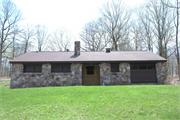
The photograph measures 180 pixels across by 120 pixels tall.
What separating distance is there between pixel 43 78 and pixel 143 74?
1034 cm

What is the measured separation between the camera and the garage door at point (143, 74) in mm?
13447

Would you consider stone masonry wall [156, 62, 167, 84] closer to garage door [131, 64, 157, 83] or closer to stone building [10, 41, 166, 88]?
stone building [10, 41, 166, 88]

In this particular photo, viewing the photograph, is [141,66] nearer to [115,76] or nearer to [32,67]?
[115,76]

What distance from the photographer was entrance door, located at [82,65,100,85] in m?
14.4

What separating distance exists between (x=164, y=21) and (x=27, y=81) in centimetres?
2178

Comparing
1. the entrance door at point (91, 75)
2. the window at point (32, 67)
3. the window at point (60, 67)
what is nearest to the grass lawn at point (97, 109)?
the window at point (60, 67)

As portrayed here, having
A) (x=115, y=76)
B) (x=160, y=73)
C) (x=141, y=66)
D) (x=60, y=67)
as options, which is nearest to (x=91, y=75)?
(x=115, y=76)

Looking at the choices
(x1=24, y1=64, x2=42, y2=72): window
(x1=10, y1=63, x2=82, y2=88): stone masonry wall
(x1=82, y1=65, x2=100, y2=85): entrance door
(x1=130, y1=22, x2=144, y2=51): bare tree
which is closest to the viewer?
(x1=10, y1=63, x2=82, y2=88): stone masonry wall

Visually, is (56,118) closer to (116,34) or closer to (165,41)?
(165,41)

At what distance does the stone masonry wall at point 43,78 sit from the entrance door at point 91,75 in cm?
115

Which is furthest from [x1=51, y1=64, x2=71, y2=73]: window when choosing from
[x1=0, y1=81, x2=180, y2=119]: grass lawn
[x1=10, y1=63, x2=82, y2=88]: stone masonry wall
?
[x1=0, y1=81, x2=180, y2=119]: grass lawn

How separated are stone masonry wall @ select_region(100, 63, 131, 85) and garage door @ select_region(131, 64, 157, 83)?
2.06 ft

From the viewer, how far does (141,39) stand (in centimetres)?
2564

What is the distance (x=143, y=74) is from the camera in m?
13.6
